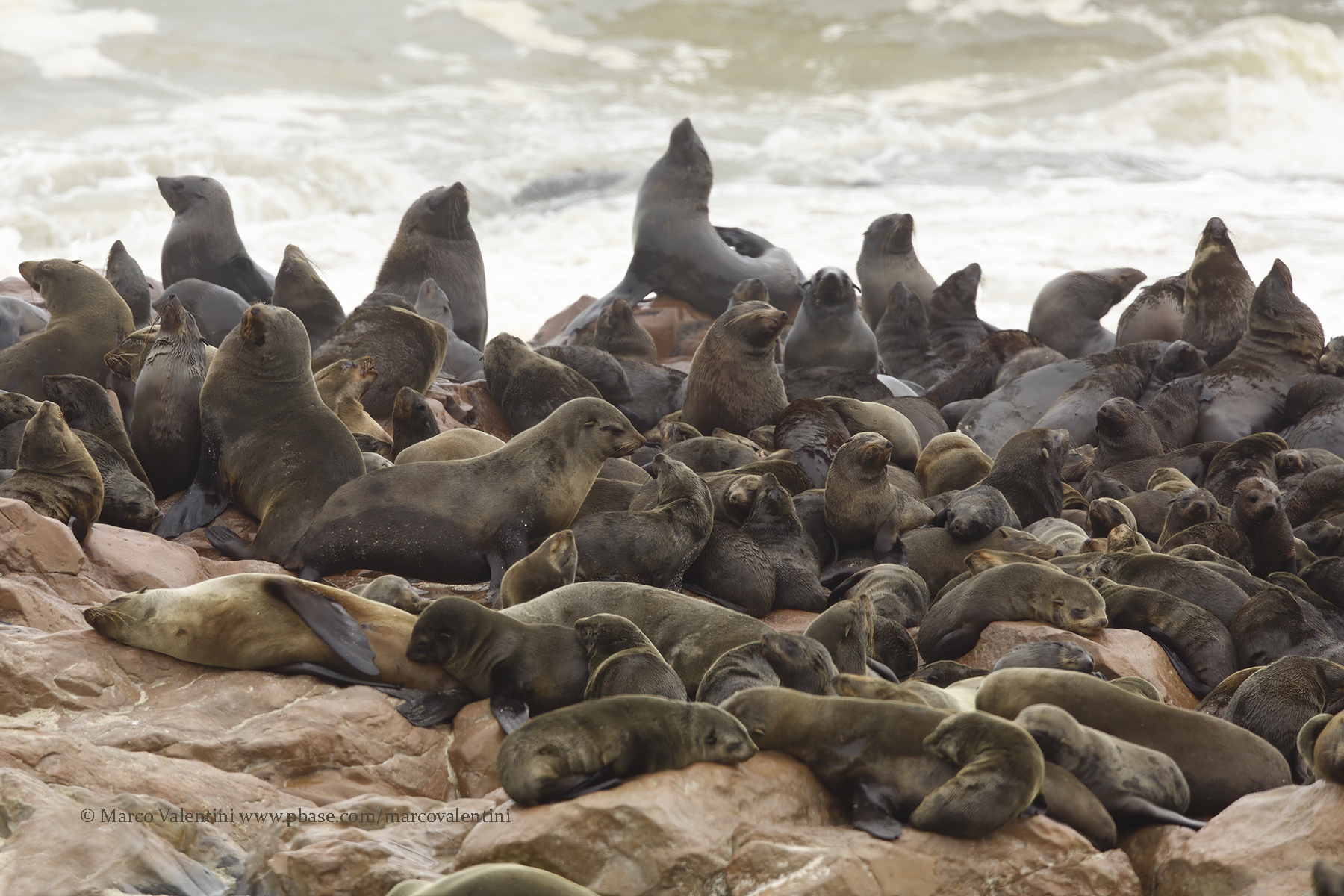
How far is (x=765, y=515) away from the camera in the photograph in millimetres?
6438

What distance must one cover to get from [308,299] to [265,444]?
159 inches

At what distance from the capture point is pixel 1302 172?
89.8 ft

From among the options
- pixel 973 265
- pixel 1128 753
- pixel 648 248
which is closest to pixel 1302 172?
pixel 973 265

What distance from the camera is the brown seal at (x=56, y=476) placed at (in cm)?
560

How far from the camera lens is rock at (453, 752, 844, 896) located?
2.93m

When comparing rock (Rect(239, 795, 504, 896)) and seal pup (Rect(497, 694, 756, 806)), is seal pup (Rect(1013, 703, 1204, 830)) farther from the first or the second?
rock (Rect(239, 795, 504, 896))

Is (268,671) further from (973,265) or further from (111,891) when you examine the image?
(973,265)

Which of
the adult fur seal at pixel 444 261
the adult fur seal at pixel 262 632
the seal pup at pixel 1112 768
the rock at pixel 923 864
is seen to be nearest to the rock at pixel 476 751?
the adult fur seal at pixel 262 632

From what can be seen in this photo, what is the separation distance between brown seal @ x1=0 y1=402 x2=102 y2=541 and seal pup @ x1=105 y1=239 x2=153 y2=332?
15.4ft

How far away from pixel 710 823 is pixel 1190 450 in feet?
22.2

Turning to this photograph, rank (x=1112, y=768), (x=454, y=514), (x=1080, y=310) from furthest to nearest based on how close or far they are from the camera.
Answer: (x=1080, y=310) < (x=454, y=514) < (x=1112, y=768)

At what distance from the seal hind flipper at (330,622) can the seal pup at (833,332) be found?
7.04m

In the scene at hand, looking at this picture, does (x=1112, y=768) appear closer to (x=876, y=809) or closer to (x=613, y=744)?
(x=876, y=809)

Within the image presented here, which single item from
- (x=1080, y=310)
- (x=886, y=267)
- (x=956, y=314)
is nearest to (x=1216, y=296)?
(x=1080, y=310)
